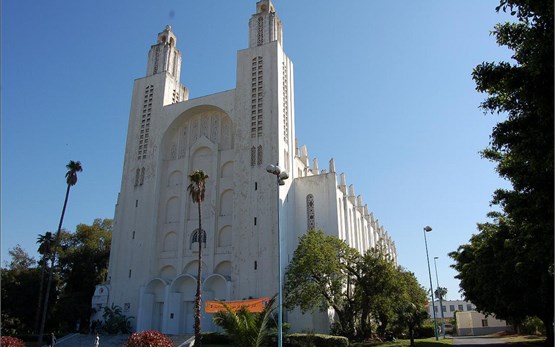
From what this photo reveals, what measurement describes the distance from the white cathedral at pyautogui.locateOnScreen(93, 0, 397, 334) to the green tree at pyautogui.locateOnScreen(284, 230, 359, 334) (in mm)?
2958

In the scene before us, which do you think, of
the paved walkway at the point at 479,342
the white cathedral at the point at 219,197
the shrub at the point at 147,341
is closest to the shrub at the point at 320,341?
the white cathedral at the point at 219,197

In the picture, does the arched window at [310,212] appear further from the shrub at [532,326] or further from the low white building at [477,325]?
the low white building at [477,325]

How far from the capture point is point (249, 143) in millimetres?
41719

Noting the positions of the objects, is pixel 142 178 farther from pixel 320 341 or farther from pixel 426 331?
pixel 426 331

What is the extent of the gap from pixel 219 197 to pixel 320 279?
14363mm

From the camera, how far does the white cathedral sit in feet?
126

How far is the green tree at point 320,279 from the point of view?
105 feet

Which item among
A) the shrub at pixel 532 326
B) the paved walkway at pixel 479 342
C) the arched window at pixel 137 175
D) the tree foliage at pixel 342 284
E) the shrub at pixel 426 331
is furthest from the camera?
the shrub at pixel 426 331

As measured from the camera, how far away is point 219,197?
140 ft

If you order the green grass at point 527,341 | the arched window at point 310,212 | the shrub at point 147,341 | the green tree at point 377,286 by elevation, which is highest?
the arched window at point 310,212

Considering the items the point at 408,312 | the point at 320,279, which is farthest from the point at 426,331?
the point at 320,279

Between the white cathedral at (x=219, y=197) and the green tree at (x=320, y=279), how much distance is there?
2958 millimetres

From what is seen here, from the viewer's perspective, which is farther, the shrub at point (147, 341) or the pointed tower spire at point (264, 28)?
the pointed tower spire at point (264, 28)

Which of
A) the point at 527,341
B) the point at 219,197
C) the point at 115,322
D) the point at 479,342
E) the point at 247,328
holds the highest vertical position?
the point at 219,197
